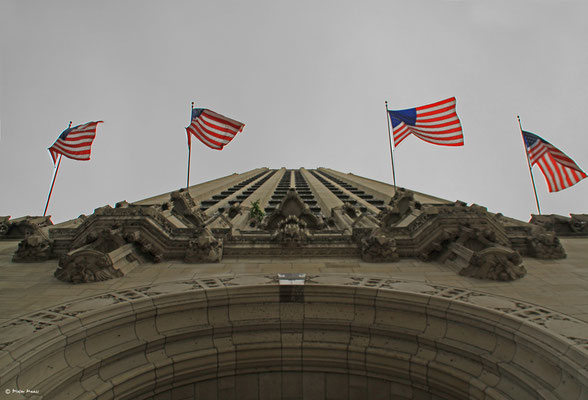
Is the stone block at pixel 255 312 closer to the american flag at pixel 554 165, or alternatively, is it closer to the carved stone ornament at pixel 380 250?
the carved stone ornament at pixel 380 250

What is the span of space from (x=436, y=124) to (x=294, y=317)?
13.1 metres

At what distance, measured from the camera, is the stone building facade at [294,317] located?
23.1 feet

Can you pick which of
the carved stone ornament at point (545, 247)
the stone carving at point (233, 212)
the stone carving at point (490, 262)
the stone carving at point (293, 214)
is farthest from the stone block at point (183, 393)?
the stone carving at point (233, 212)

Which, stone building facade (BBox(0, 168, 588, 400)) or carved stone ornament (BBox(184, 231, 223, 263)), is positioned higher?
carved stone ornament (BBox(184, 231, 223, 263))

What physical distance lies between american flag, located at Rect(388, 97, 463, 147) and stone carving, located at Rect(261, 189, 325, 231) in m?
6.08

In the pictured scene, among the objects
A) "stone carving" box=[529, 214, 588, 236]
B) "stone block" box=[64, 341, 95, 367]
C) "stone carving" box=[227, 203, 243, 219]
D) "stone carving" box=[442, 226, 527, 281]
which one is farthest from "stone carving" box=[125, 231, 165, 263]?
"stone carving" box=[529, 214, 588, 236]

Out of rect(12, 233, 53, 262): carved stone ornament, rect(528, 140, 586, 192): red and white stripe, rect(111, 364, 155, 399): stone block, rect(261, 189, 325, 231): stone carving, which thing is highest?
rect(528, 140, 586, 192): red and white stripe

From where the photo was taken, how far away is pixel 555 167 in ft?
55.5

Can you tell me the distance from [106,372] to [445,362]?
725 cm

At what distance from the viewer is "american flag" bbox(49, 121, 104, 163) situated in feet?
57.1

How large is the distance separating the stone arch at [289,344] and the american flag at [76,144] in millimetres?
11121

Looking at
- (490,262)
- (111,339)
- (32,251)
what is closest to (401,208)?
(490,262)

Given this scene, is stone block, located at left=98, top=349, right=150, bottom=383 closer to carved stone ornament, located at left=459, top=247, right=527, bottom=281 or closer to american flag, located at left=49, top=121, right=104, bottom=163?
carved stone ornament, located at left=459, top=247, right=527, bottom=281

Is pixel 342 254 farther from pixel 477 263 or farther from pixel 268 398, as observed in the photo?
pixel 268 398
